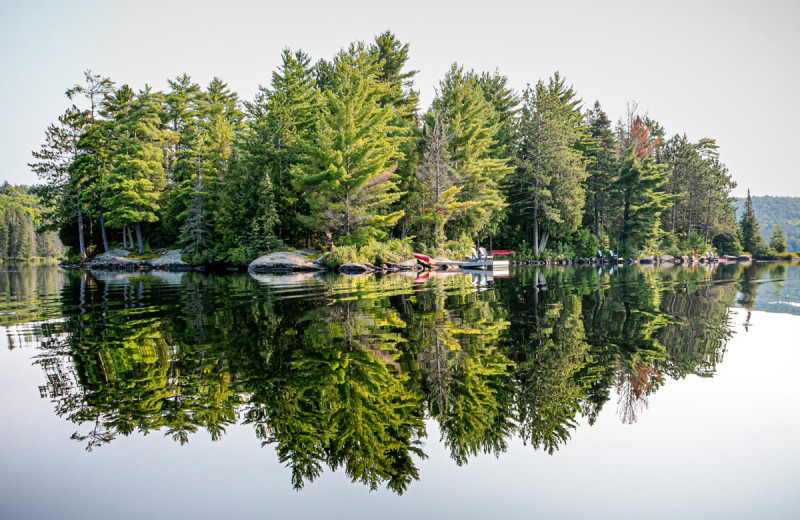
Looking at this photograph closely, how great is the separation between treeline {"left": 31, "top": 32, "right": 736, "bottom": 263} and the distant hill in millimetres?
126741

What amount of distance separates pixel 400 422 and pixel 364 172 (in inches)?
1036

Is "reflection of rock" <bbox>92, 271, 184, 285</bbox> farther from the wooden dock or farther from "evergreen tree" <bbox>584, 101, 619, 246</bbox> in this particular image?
"evergreen tree" <bbox>584, 101, 619, 246</bbox>

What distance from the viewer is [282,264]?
2981 cm

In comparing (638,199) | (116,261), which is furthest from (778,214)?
(116,261)

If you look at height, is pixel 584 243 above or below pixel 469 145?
below

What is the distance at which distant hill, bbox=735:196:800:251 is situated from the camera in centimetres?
15438

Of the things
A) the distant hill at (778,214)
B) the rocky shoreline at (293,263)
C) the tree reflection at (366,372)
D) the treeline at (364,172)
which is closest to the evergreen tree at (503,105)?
the treeline at (364,172)

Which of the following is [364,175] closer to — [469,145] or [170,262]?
[469,145]

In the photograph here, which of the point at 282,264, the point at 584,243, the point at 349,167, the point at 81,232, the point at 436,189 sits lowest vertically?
the point at 282,264

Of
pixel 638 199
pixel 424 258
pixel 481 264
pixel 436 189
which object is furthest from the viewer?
pixel 638 199

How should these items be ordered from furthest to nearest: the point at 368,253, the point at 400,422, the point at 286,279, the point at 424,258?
the point at 424,258, the point at 368,253, the point at 286,279, the point at 400,422

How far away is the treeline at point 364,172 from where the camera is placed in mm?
31312

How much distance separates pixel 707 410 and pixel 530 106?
143 feet

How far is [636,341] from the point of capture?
24.9ft
